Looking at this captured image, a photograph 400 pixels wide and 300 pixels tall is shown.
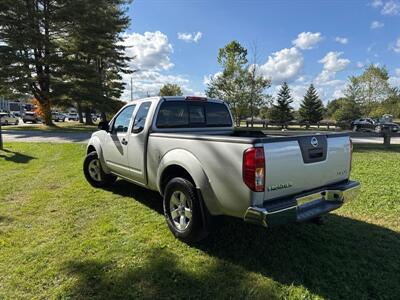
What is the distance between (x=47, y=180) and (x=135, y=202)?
10.1 feet

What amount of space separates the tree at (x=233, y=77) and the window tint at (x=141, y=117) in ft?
101

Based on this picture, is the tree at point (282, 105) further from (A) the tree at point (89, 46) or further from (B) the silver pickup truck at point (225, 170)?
(B) the silver pickup truck at point (225, 170)

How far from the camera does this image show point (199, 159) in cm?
368

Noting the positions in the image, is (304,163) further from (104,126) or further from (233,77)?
(233,77)

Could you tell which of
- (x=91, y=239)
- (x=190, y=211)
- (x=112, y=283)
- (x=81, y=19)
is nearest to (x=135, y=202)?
(x=91, y=239)

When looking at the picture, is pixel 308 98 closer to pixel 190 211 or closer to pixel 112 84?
pixel 112 84

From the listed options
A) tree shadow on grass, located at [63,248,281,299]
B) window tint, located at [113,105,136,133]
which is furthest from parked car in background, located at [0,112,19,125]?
tree shadow on grass, located at [63,248,281,299]

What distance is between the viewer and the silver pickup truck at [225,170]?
315 centimetres

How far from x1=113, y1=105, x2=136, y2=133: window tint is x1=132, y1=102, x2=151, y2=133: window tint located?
11.3 inches

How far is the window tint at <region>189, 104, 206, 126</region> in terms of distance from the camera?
542cm

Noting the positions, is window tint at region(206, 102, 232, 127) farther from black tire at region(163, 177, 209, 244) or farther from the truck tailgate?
the truck tailgate

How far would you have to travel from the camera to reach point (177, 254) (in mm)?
3756

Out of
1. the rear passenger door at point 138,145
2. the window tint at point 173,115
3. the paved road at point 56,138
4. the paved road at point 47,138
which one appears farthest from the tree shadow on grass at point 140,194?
the paved road at point 47,138

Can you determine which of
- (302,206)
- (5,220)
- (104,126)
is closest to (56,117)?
(104,126)
